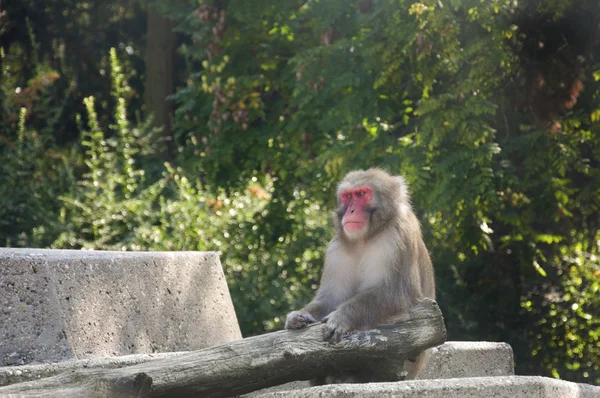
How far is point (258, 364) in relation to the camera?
192 inches

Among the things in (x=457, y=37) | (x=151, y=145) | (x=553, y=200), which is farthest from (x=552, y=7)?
(x=151, y=145)

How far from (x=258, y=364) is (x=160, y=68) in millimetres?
13908

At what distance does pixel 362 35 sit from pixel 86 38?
1112cm

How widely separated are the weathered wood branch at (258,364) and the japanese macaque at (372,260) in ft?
0.77

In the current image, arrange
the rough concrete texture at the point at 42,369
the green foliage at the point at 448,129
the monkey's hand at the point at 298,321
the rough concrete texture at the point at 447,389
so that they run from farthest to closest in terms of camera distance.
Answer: the green foliage at the point at 448,129, the monkey's hand at the point at 298,321, the rough concrete texture at the point at 42,369, the rough concrete texture at the point at 447,389

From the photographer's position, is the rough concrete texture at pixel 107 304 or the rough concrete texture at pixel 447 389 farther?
the rough concrete texture at pixel 107 304

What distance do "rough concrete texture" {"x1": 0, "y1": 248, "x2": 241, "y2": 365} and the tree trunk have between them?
11.0 m

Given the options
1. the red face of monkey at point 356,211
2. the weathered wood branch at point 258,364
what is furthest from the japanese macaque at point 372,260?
the weathered wood branch at point 258,364

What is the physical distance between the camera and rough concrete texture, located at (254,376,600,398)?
14.2 feet

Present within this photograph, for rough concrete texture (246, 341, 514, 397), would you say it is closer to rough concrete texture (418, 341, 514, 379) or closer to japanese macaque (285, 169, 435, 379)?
rough concrete texture (418, 341, 514, 379)

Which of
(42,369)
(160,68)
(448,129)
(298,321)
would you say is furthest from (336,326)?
(160,68)

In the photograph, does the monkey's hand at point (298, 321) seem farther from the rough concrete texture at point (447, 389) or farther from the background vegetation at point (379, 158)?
the background vegetation at point (379, 158)

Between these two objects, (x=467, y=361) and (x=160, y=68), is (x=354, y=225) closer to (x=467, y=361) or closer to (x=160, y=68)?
(x=467, y=361)

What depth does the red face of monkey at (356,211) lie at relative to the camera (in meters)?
5.73
